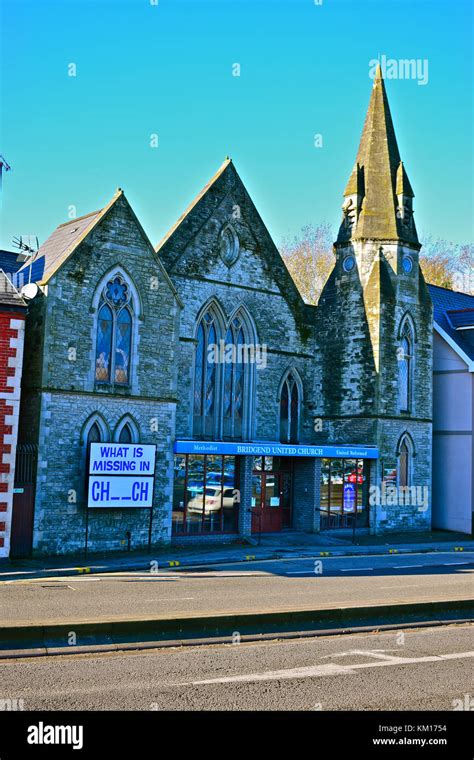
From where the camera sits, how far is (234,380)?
96.9 ft

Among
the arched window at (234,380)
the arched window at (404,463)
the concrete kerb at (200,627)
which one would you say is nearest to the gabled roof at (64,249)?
the arched window at (234,380)

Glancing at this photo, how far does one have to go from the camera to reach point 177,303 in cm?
2566

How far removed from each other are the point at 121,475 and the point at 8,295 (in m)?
5.90

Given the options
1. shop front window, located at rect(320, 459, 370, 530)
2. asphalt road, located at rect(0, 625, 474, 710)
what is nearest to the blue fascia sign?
shop front window, located at rect(320, 459, 370, 530)

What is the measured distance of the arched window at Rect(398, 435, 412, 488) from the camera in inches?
1255

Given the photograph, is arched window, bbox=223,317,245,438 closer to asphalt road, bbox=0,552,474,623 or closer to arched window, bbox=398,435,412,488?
arched window, bbox=398,435,412,488

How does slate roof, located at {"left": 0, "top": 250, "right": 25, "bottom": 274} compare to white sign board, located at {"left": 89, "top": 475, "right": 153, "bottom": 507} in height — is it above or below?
above

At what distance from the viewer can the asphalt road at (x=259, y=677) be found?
814 centimetres

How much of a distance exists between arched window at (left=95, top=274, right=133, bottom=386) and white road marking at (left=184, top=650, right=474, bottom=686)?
14.9 m

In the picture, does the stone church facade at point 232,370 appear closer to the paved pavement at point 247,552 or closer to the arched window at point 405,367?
the arched window at point 405,367

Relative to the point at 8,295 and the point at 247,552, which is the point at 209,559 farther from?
the point at 8,295

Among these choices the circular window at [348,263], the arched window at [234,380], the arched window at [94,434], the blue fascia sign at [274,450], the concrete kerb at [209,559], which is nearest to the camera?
the concrete kerb at [209,559]

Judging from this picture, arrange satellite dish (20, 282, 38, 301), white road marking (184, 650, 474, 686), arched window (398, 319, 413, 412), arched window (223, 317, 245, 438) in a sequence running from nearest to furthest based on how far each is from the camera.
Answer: white road marking (184, 650, 474, 686), satellite dish (20, 282, 38, 301), arched window (223, 317, 245, 438), arched window (398, 319, 413, 412)

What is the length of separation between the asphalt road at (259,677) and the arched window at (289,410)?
65.5 ft
